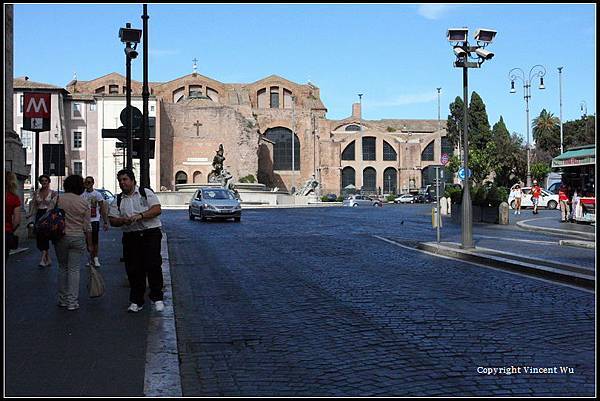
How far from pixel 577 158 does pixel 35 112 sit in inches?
795

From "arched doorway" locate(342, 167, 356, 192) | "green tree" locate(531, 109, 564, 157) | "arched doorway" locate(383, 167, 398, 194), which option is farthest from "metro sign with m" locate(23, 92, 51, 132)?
"arched doorway" locate(383, 167, 398, 194)

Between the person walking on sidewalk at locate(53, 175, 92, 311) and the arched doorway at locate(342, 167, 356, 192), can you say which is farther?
the arched doorway at locate(342, 167, 356, 192)

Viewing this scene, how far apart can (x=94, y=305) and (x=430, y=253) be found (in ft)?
32.3

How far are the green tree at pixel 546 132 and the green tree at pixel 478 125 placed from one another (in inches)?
476

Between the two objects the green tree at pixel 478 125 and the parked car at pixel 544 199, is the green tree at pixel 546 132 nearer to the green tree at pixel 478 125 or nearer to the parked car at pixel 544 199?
the green tree at pixel 478 125

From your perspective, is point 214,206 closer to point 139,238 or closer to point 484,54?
point 484,54

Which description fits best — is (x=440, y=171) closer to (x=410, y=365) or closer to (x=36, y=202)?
(x=36, y=202)

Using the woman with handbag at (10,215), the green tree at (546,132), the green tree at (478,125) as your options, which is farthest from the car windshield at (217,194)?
the green tree at (546,132)

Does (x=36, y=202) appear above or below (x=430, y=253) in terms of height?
above

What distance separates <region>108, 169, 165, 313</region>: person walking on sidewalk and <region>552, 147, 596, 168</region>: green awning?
71.9 ft

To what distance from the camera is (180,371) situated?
20.6 feet

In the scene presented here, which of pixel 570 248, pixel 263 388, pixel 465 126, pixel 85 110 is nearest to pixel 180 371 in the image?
pixel 263 388

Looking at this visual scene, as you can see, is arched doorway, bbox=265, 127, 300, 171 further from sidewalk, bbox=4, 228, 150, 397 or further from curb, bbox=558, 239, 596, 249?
sidewalk, bbox=4, 228, 150, 397

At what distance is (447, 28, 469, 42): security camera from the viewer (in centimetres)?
1666
